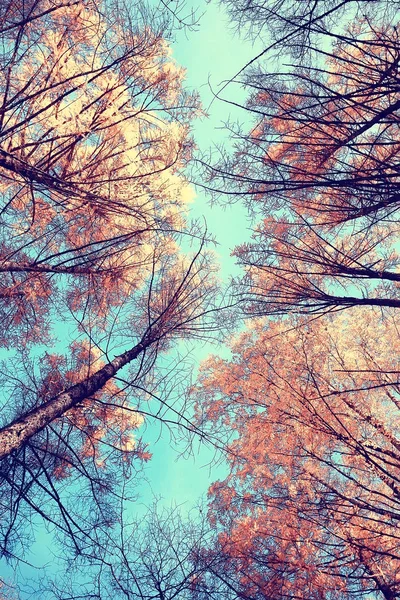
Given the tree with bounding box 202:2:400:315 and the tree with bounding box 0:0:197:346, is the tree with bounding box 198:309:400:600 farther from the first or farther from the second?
the tree with bounding box 0:0:197:346

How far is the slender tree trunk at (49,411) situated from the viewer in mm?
3168

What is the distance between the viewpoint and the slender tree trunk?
317 cm

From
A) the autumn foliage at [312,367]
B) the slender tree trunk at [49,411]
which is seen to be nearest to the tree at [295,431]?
the autumn foliage at [312,367]

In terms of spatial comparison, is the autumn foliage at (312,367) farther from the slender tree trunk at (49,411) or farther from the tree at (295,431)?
the slender tree trunk at (49,411)

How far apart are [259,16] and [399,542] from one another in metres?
5.28

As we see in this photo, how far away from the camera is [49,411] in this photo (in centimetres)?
357

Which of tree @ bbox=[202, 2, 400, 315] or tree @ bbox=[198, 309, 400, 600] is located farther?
tree @ bbox=[198, 309, 400, 600]

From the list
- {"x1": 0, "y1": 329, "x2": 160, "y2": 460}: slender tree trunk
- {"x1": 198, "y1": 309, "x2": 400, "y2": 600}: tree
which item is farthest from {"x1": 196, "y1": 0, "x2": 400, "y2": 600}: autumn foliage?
{"x1": 0, "y1": 329, "x2": 160, "y2": 460}: slender tree trunk

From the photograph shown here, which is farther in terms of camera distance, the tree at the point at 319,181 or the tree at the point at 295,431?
the tree at the point at 295,431

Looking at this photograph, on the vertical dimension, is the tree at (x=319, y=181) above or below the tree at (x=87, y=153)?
below

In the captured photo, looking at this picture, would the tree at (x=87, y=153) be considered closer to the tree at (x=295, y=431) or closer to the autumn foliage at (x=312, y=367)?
the autumn foliage at (x=312, y=367)

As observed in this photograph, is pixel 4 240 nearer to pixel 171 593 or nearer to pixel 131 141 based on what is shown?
pixel 131 141

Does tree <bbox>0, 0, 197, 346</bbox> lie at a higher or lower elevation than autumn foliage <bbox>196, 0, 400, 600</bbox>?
higher

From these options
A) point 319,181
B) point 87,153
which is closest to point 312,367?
point 319,181
